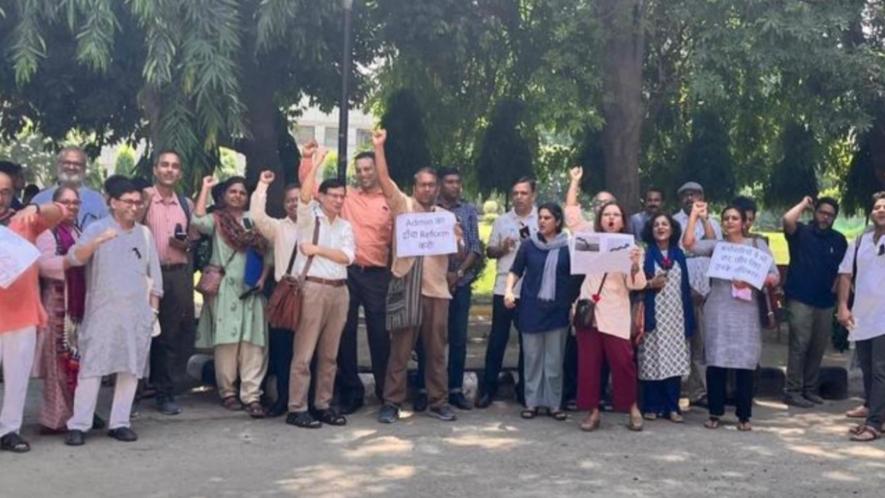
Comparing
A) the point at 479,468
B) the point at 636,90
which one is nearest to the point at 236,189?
the point at 479,468

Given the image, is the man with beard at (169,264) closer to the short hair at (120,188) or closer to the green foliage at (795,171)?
the short hair at (120,188)

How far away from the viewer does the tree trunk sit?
39.2ft

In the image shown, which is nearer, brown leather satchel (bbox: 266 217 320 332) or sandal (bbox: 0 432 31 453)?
sandal (bbox: 0 432 31 453)

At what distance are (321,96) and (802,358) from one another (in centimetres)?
656

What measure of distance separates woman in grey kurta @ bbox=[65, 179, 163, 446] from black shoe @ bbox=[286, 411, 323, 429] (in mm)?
1185

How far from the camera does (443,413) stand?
912cm

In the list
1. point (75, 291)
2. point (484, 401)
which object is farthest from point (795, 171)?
point (75, 291)

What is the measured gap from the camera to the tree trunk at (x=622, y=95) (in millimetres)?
11953

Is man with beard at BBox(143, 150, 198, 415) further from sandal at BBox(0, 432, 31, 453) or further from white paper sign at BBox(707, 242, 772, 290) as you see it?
white paper sign at BBox(707, 242, 772, 290)

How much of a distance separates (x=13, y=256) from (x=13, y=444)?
1.22 m

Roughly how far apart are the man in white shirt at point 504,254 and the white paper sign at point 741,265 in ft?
4.72

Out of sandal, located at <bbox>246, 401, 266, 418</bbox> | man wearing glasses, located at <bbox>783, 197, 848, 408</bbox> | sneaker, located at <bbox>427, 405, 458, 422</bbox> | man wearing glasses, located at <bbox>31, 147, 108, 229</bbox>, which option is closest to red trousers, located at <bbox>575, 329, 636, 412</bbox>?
sneaker, located at <bbox>427, 405, 458, 422</bbox>

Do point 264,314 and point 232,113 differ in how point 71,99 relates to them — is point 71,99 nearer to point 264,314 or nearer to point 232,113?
point 232,113

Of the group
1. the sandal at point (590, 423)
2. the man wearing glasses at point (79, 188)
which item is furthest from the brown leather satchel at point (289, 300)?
the sandal at point (590, 423)
